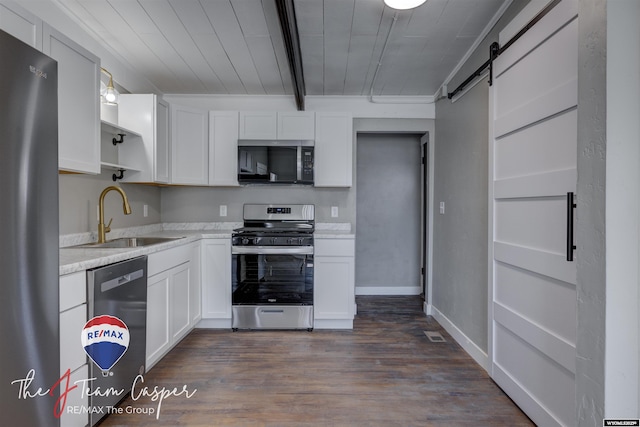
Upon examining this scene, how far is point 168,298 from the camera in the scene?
7.77 ft

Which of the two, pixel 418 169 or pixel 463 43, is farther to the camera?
pixel 418 169

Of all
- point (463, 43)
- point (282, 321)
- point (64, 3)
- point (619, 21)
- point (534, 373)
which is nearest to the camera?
point (619, 21)

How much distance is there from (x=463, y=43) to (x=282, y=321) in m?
2.78

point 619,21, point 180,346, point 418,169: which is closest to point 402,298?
point 418,169

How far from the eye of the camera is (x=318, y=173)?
3.28 metres

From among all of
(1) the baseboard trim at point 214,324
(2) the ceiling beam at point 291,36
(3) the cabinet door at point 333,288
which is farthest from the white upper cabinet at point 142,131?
(3) the cabinet door at point 333,288

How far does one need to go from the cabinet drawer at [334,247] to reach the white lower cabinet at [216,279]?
0.85 metres

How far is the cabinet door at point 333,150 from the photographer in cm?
323

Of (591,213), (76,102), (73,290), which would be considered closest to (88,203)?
(76,102)

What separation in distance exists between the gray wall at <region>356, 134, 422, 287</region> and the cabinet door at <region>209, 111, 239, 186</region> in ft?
5.61

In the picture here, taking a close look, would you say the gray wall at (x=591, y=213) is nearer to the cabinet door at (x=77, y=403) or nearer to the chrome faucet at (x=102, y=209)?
the cabinet door at (x=77, y=403)

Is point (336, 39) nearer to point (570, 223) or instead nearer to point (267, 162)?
point (267, 162)

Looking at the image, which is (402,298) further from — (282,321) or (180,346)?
(180,346)

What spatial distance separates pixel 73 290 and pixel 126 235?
4.85 feet
